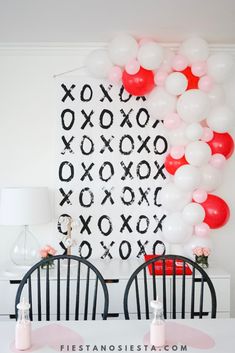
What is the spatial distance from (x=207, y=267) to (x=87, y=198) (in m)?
1.08

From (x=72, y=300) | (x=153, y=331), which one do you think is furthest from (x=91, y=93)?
(x=153, y=331)

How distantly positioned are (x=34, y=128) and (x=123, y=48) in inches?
38.1

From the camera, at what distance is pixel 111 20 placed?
2547 millimetres

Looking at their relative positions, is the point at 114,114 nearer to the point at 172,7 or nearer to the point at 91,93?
the point at 91,93

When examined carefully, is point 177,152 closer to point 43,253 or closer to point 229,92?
point 229,92

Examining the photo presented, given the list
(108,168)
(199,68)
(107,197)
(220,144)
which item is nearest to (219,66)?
(199,68)

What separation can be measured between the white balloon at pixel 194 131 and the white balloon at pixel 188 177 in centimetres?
22

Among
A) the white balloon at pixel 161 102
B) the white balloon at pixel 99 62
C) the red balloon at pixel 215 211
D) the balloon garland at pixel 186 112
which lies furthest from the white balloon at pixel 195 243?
the white balloon at pixel 99 62

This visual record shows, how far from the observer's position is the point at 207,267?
2.71m

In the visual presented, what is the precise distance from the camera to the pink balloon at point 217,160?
2.75 meters

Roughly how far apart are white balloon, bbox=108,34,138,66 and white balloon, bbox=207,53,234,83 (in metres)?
0.57

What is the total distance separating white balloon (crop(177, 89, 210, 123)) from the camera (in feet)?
8.50

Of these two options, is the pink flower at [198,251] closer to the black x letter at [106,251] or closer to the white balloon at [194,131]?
the black x letter at [106,251]

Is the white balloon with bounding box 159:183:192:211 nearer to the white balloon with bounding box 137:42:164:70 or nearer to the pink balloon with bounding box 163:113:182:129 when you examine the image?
the pink balloon with bounding box 163:113:182:129
